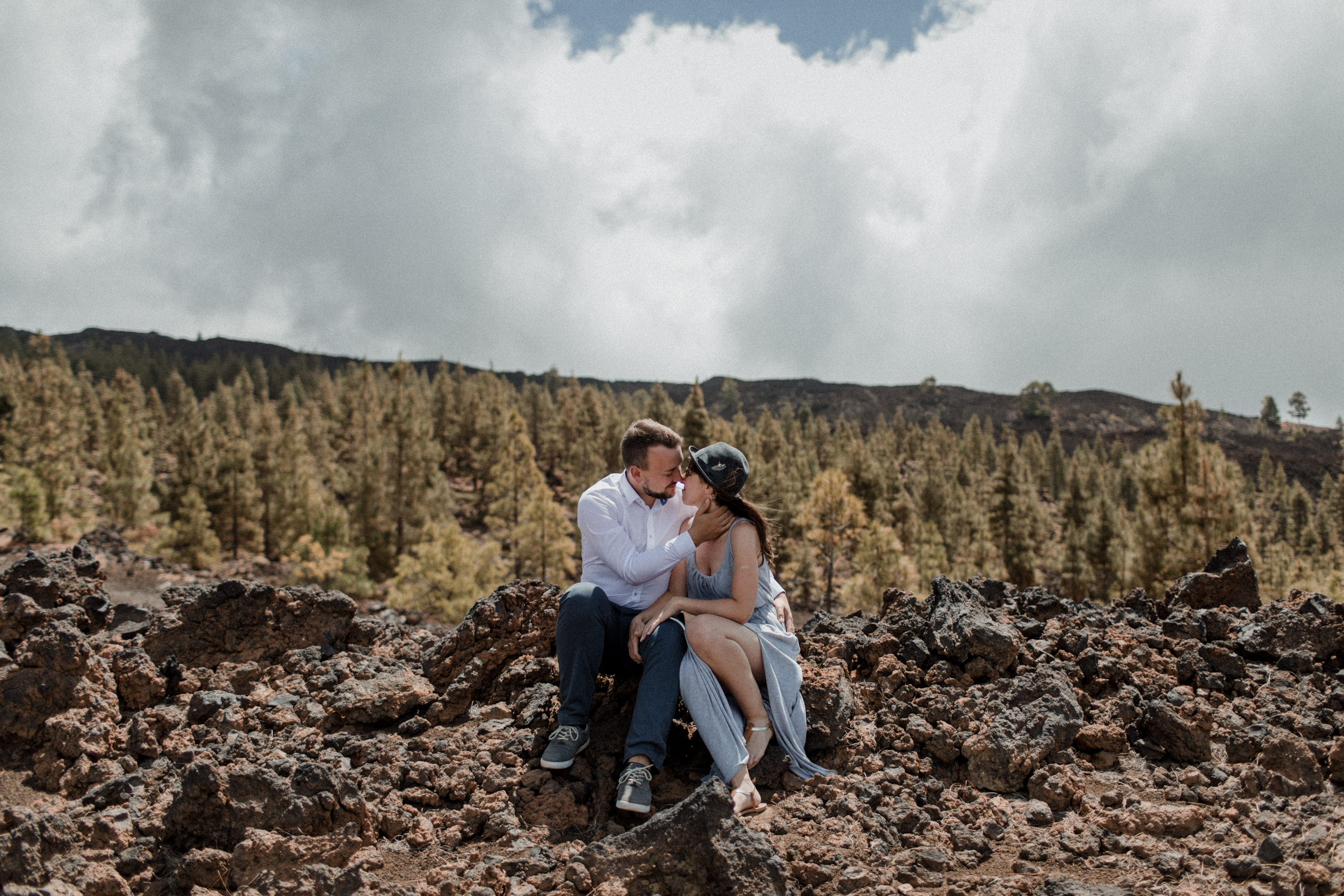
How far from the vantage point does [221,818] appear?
3648 mm

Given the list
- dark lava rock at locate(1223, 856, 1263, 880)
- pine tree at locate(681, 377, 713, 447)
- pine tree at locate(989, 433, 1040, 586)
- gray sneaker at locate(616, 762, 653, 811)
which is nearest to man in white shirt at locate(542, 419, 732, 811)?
gray sneaker at locate(616, 762, 653, 811)

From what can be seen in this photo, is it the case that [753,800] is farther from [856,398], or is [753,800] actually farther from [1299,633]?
[856,398]

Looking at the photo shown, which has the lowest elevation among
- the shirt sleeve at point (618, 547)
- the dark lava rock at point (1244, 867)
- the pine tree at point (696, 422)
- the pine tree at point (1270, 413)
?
the dark lava rock at point (1244, 867)

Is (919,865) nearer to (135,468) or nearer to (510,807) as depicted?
(510,807)

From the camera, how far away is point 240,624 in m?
5.84

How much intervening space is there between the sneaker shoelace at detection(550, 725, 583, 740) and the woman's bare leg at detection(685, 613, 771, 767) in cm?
86

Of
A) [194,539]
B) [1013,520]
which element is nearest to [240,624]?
[194,539]

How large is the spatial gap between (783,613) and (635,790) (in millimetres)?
1452

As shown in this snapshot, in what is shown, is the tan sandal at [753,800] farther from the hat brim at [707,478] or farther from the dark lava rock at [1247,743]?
the dark lava rock at [1247,743]

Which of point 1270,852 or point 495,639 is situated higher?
point 495,639

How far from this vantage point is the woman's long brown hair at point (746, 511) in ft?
13.8

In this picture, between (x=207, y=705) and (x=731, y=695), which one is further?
(x=207, y=705)

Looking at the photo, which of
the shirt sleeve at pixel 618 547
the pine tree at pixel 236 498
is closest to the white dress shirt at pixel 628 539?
the shirt sleeve at pixel 618 547

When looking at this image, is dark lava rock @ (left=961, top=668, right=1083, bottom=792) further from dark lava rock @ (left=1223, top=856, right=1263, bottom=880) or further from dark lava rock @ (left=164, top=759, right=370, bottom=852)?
dark lava rock @ (left=164, top=759, right=370, bottom=852)
